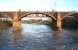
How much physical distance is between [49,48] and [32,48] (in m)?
2.22

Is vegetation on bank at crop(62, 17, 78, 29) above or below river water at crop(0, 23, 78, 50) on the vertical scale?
below

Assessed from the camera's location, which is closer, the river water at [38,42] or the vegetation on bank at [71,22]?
the river water at [38,42]

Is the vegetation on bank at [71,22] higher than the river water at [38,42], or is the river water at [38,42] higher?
the river water at [38,42]

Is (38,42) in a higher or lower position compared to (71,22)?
higher

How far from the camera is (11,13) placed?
78875 mm

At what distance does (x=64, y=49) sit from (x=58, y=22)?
150 ft

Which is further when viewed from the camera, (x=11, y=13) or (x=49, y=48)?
(x=11, y=13)

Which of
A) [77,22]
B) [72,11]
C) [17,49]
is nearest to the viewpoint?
[17,49]

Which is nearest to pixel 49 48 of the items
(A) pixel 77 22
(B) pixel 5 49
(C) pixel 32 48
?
(C) pixel 32 48

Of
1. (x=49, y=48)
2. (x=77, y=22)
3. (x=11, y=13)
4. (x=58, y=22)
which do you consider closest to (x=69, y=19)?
(x=77, y=22)

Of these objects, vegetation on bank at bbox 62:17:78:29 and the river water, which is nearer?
the river water

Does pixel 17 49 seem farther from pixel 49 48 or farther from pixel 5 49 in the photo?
pixel 49 48

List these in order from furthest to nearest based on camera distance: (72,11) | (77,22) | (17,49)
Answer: (77,22) → (72,11) → (17,49)

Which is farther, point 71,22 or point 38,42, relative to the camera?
point 71,22
